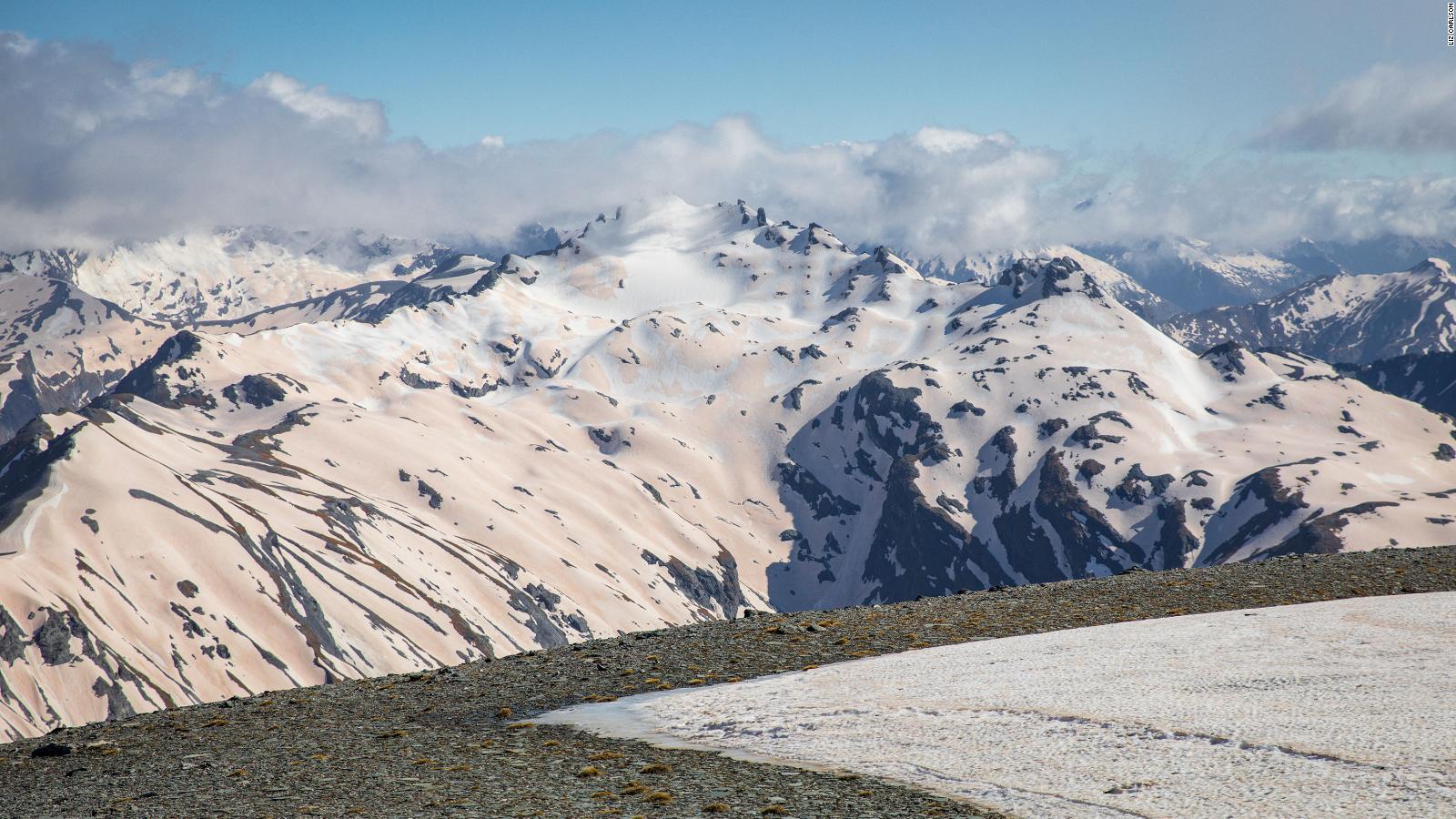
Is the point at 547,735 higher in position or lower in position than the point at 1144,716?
higher

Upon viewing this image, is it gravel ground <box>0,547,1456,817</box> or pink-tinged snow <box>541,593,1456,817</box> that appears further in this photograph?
gravel ground <box>0,547,1456,817</box>

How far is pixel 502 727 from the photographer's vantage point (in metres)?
29.9

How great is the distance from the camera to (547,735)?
2862 centimetres

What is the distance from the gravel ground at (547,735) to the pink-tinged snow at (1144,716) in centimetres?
183

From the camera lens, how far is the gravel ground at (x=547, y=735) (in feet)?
74.5

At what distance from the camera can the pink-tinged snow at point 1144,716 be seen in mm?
20781

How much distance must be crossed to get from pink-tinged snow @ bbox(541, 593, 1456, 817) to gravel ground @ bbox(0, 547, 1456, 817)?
183 cm

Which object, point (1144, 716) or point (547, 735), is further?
point (547, 735)

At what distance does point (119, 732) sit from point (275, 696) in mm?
5735

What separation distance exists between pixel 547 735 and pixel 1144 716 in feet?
50.1

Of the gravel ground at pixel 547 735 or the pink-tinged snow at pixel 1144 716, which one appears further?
the gravel ground at pixel 547 735

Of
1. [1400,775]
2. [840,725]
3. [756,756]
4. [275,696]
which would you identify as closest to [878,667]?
[840,725]

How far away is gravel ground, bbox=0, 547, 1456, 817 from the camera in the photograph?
74.5 feet

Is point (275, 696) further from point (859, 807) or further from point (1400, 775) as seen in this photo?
point (1400, 775)
